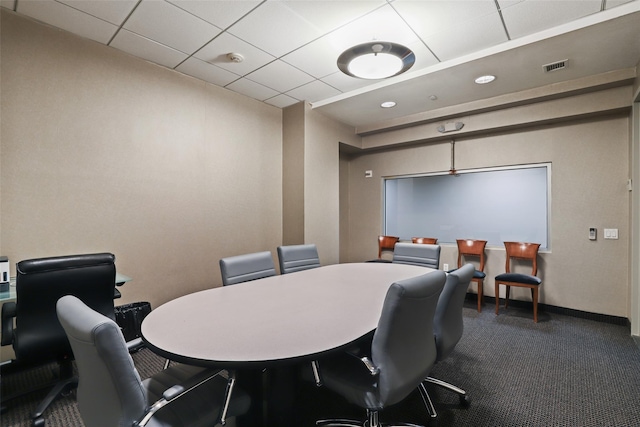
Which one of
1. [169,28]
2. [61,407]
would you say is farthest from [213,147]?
[61,407]

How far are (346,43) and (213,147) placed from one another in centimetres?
201

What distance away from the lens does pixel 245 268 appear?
2.59 metres

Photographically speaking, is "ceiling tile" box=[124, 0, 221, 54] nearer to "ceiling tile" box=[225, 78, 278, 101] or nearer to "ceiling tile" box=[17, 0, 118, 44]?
"ceiling tile" box=[17, 0, 118, 44]

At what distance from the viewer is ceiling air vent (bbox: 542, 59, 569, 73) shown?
3015 millimetres

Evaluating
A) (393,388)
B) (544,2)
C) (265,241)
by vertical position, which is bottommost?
(393,388)

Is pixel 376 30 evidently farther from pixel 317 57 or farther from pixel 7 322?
pixel 7 322


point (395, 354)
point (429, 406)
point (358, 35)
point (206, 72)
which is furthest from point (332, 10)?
point (429, 406)

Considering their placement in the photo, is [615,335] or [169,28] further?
[615,335]

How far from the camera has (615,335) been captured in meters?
3.22

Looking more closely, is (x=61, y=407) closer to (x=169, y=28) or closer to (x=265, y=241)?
(x=265, y=241)

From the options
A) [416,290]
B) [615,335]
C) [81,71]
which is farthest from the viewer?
[615,335]

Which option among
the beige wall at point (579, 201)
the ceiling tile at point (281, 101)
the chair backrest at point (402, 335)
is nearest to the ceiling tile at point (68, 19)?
the ceiling tile at point (281, 101)

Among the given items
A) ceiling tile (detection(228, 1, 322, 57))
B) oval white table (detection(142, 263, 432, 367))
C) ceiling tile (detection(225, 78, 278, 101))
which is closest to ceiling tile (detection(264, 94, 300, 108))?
ceiling tile (detection(225, 78, 278, 101))

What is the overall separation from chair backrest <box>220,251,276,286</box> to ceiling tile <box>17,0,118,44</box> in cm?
228
